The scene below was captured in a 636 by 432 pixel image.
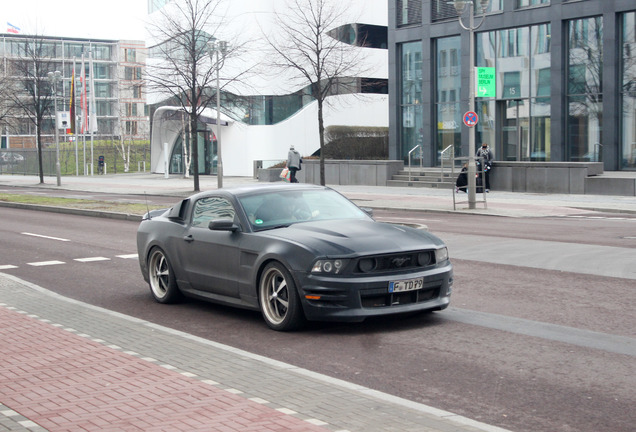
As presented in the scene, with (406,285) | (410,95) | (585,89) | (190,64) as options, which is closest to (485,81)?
(585,89)

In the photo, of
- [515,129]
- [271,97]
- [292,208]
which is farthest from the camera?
[271,97]

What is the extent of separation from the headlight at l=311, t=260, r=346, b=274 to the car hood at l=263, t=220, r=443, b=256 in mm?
76

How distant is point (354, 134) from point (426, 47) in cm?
794

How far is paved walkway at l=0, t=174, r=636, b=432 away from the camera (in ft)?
17.6

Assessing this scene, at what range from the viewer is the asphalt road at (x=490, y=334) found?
20.1 ft

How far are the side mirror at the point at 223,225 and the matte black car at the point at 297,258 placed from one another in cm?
1

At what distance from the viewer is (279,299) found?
8.70 meters

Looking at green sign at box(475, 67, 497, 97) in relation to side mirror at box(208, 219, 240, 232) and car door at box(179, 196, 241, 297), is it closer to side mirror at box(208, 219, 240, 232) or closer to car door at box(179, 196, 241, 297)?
car door at box(179, 196, 241, 297)

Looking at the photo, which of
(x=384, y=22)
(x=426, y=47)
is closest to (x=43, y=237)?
(x=426, y=47)

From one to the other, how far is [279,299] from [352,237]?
0.94 meters

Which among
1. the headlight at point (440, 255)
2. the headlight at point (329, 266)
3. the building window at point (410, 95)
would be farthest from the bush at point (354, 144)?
the headlight at point (329, 266)

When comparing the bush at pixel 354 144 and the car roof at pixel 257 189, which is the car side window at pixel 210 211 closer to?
the car roof at pixel 257 189

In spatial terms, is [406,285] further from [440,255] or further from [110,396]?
[110,396]

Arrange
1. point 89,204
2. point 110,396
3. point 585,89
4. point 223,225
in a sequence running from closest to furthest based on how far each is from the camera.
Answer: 1. point 110,396
2. point 223,225
3. point 89,204
4. point 585,89
